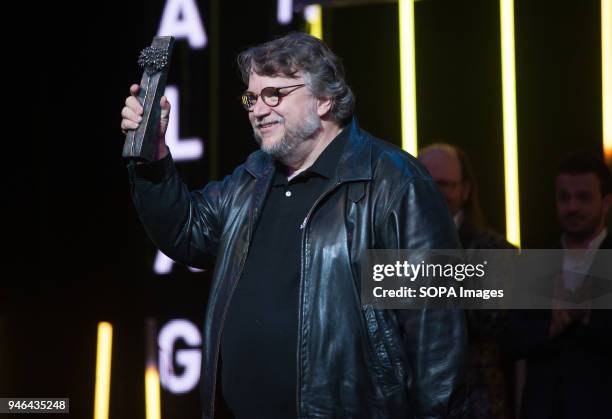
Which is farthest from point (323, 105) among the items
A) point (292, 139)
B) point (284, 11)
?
point (284, 11)

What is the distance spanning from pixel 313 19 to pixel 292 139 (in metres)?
1.57

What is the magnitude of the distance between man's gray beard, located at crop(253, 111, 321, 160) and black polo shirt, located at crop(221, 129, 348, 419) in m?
0.07

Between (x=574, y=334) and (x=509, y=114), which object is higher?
(x=509, y=114)

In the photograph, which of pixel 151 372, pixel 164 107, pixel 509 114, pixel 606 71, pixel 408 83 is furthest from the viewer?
pixel 151 372

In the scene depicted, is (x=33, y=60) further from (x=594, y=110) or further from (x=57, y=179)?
(x=594, y=110)

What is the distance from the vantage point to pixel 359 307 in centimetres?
208

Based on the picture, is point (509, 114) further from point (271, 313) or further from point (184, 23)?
point (271, 313)

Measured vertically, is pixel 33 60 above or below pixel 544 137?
above

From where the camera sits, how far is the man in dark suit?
2.77m

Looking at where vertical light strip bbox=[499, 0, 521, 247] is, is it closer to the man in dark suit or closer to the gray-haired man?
the man in dark suit

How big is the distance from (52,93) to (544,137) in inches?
92.8

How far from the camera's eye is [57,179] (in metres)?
4.19

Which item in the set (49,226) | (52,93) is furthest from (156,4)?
(49,226)

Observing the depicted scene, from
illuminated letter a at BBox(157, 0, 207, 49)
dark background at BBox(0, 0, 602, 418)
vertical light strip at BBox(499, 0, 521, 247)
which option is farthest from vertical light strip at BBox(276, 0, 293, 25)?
vertical light strip at BBox(499, 0, 521, 247)
